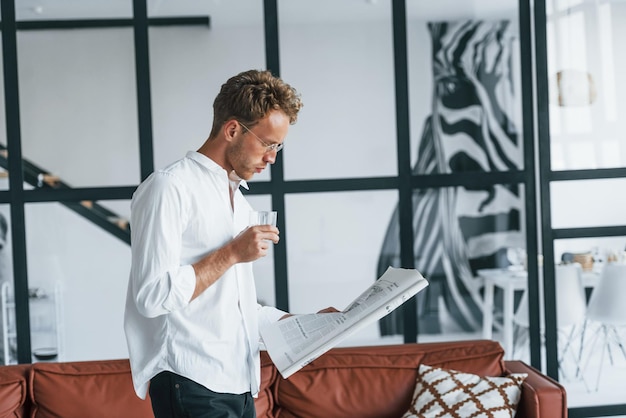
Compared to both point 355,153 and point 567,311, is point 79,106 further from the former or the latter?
point 567,311

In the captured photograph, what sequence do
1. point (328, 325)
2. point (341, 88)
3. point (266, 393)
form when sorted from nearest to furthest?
point (328, 325), point (266, 393), point (341, 88)

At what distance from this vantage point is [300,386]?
10.1ft

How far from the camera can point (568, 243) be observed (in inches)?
148

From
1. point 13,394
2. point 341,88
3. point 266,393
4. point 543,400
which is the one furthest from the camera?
point 341,88

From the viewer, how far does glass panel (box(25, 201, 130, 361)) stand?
351 cm

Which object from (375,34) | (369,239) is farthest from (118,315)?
(375,34)

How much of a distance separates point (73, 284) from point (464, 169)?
1.84 metres

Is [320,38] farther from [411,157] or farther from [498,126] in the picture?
[498,126]

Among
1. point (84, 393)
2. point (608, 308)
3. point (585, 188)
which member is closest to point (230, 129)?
point (84, 393)

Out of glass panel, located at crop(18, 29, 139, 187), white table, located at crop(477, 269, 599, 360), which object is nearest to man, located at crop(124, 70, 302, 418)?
glass panel, located at crop(18, 29, 139, 187)

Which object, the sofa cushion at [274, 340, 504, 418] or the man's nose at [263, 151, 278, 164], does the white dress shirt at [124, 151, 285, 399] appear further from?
the sofa cushion at [274, 340, 504, 418]

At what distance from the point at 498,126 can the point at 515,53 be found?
0.35 meters

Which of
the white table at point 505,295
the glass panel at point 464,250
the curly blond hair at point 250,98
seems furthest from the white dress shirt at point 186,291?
the white table at point 505,295

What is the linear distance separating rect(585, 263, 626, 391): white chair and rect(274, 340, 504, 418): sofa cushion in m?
0.79
